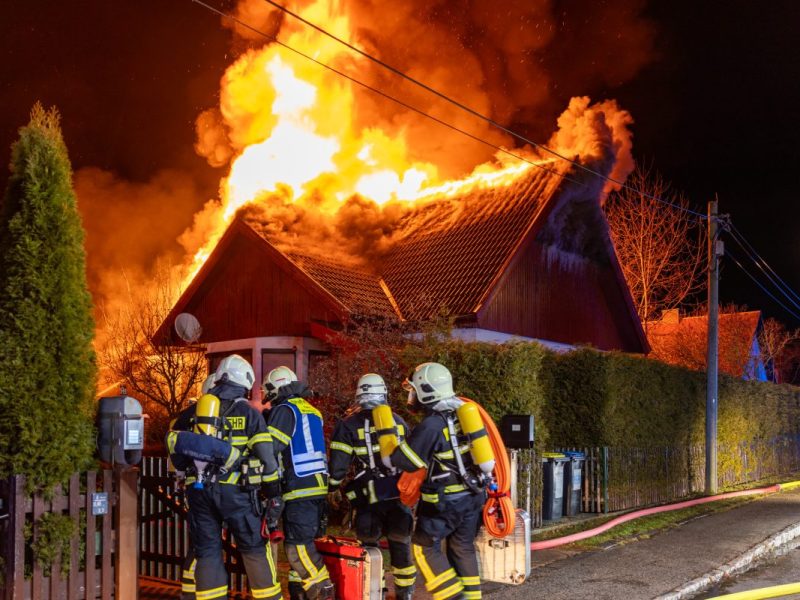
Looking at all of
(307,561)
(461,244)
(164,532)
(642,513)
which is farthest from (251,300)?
(307,561)

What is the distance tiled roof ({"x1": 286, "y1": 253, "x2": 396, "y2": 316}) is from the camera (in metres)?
17.5

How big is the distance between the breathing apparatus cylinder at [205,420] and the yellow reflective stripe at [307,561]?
104 centimetres

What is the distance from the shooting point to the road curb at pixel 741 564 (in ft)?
27.1

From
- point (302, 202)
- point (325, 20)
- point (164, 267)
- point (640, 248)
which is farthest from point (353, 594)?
point (640, 248)

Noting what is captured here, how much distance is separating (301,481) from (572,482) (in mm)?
7123

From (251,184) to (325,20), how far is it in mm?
5897

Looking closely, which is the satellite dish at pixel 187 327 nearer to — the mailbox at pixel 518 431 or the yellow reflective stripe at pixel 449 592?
the mailbox at pixel 518 431

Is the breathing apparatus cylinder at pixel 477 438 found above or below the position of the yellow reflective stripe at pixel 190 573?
above

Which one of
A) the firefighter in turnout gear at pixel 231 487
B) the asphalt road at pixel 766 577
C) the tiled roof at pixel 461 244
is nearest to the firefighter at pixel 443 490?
the firefighter in turnout gear at pixel 231 487

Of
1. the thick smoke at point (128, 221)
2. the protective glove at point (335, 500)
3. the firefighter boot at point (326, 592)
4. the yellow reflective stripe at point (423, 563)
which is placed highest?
the thick smoke at point (128, 221)

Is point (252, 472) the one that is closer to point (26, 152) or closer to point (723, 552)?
point (26, 152)

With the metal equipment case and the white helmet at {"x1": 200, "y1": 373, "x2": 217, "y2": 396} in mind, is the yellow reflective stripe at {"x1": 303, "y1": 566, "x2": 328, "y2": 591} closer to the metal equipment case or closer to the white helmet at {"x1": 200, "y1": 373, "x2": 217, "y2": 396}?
the metal equipment case

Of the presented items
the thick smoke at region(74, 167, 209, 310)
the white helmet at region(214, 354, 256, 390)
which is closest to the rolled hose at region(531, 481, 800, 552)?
the white helmet at region(214, 354, 256, 390)

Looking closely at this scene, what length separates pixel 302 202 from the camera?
22266 millimetres
